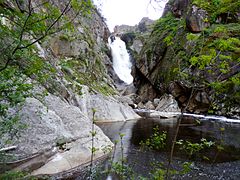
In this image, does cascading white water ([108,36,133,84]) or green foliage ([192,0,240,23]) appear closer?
green foliage ([192,0,240,23])

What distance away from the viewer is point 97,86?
2383 centimetres

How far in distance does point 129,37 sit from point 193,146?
64.5 metres

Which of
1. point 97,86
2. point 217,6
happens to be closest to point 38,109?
point 217,6

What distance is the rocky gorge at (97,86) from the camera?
311 cm

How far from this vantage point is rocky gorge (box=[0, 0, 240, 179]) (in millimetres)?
3105

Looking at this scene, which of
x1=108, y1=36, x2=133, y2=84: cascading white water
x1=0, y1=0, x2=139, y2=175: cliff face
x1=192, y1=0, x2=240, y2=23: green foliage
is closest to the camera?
x1=192, y1=0, x2=240, y2=23: green foliage

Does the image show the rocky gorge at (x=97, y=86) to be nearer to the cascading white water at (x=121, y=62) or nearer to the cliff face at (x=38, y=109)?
the cliff face at (x=38, y=109)

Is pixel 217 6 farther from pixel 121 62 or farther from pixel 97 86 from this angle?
pixel 121 62

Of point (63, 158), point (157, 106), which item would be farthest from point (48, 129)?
point (157, 106)

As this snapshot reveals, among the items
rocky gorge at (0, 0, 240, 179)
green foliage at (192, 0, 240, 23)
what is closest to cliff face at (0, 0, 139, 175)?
rocky gorge at (0, 0, 240, 179)

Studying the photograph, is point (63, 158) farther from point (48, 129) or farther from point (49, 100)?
point (49, 100)

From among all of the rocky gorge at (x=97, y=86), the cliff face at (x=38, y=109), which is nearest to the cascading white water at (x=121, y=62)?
the rocky gorge at (x=97, y=86)

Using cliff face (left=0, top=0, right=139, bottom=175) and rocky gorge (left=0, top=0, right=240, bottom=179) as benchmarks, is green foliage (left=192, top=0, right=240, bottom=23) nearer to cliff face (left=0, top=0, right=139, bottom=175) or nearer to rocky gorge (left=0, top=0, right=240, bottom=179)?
rocky gorge (left=0, top=0, right=240, bottom=179)

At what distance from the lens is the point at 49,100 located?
9.80 metres
